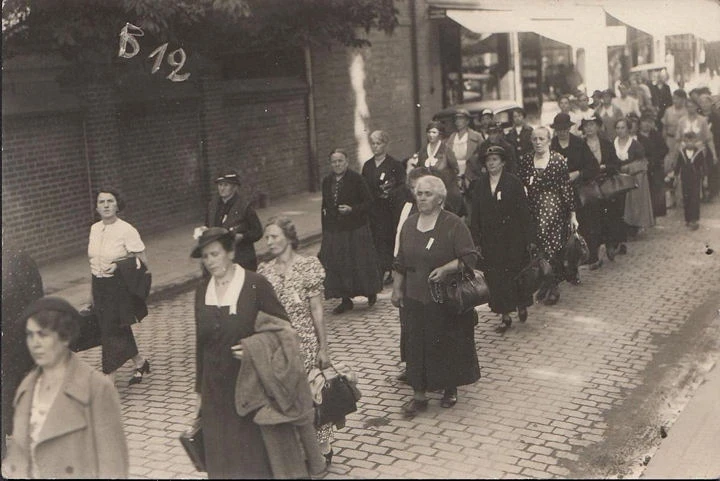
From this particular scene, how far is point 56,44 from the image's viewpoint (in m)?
12.2

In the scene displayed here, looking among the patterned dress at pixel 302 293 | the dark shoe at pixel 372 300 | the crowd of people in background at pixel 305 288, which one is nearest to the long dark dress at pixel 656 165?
the crowd of people in background at pixel 305 288

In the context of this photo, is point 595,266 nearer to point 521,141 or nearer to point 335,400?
point 521,141

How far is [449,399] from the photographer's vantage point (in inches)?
293

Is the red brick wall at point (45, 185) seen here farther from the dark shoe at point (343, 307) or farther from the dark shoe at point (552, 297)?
the dark shoe at point (552, 297)

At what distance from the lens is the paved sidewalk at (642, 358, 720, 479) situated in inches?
240

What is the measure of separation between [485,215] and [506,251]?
393 mm

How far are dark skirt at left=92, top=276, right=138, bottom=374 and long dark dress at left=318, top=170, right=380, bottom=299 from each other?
2.76m

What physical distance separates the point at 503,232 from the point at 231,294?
14.2 feet

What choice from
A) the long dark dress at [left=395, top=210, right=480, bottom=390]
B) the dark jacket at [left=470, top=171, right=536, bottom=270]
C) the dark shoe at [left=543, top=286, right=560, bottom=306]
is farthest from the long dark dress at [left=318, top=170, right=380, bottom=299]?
the long dark dress at [left=395, top=210, right=480, bottom=390]

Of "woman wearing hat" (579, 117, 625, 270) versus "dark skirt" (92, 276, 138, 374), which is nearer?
"dark skirt" (92, 276, 138, 374)

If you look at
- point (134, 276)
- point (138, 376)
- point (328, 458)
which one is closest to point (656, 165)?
point (138, 376)

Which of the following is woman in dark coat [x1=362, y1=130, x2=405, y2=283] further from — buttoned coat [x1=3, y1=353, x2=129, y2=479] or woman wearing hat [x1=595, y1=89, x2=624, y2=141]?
woman wearing hat [x1=595, y1=89, x2=624, y2=141]

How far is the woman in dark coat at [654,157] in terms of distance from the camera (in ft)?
47.4

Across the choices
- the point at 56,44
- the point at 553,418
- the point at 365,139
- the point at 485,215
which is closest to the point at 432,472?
the point at 553,418
